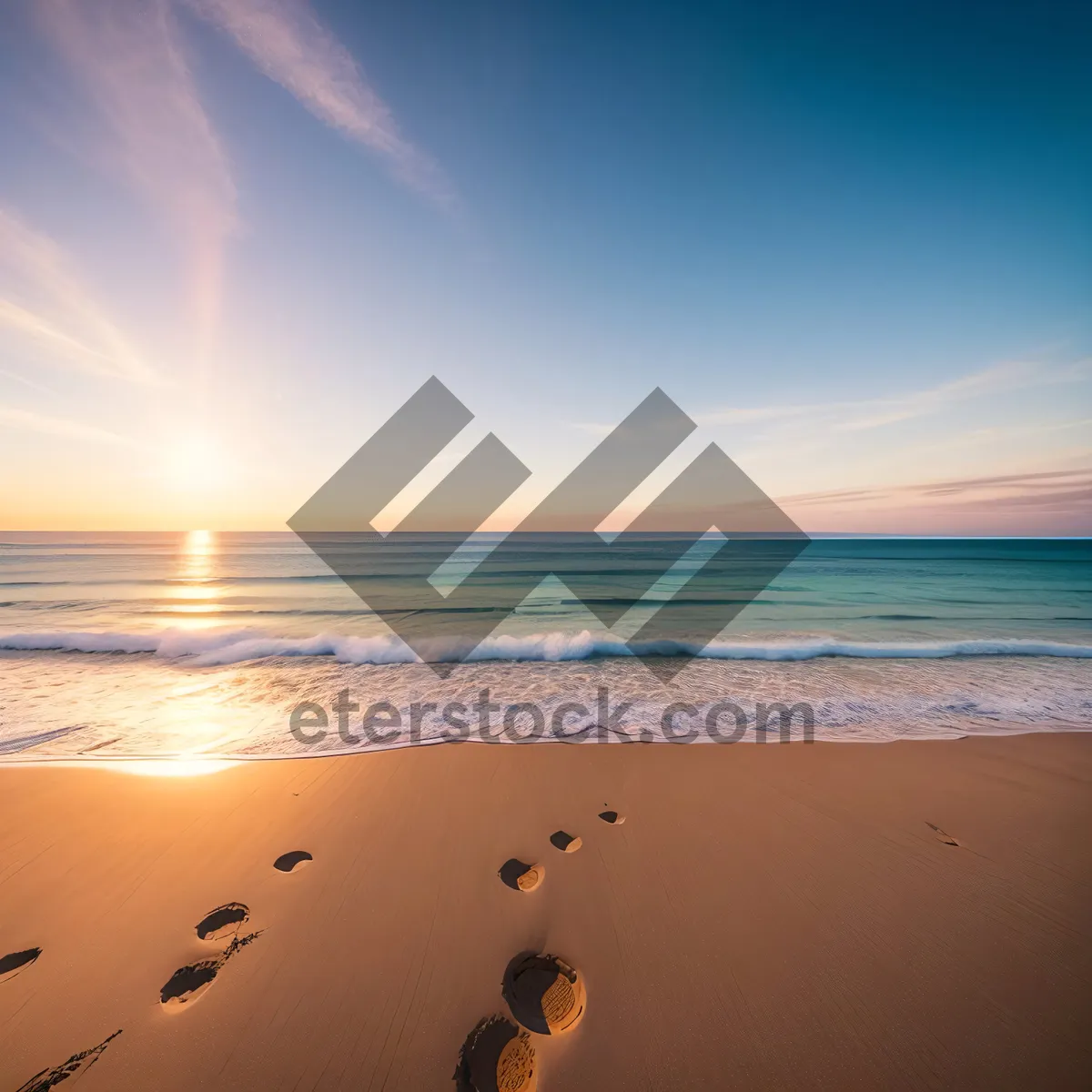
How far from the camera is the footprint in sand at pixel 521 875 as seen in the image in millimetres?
3416

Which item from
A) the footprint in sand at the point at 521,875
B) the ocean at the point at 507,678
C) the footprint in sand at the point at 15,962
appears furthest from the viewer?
the ocean at the point at 507,678

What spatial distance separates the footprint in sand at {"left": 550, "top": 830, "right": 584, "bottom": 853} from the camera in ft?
12.5

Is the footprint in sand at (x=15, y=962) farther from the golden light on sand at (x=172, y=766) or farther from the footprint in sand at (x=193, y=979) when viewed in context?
the golden light on sand at (x=172, y=766)

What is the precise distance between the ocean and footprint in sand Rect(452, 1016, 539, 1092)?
3460 millimetres

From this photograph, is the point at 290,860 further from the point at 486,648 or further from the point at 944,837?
the point at 486,648

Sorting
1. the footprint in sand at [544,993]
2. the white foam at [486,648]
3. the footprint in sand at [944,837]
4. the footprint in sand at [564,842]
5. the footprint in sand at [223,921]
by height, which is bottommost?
the white foam at [486,648]

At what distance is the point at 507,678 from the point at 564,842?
15.5 ft

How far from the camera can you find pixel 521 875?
353cm

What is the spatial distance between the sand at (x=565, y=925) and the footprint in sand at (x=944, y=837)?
0.02m

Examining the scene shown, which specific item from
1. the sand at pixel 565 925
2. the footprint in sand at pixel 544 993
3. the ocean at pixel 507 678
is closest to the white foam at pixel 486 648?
the ocean at pixel 507 678

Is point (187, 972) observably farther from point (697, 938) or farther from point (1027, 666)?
point (1027, 666)

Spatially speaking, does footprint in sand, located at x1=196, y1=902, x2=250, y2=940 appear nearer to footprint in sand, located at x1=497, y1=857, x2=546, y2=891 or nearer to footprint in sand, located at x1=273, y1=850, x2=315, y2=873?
footprint in sand, located at x1=273, y1=850, x2=315, y2=873

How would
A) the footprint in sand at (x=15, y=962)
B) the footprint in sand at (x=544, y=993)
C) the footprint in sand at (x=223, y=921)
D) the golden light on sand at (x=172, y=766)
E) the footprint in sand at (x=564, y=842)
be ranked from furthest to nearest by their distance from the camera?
the golden light on sand at (x=172, y=766) → the footprint in sand at (x=564, y=842) → the footprint in sand at (x=223, y=921) → the footprint in sand at (x=15, y=962) → the footprint in sand at (x=544, y=993)

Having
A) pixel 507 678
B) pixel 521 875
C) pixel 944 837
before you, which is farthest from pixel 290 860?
pixel 944 837
